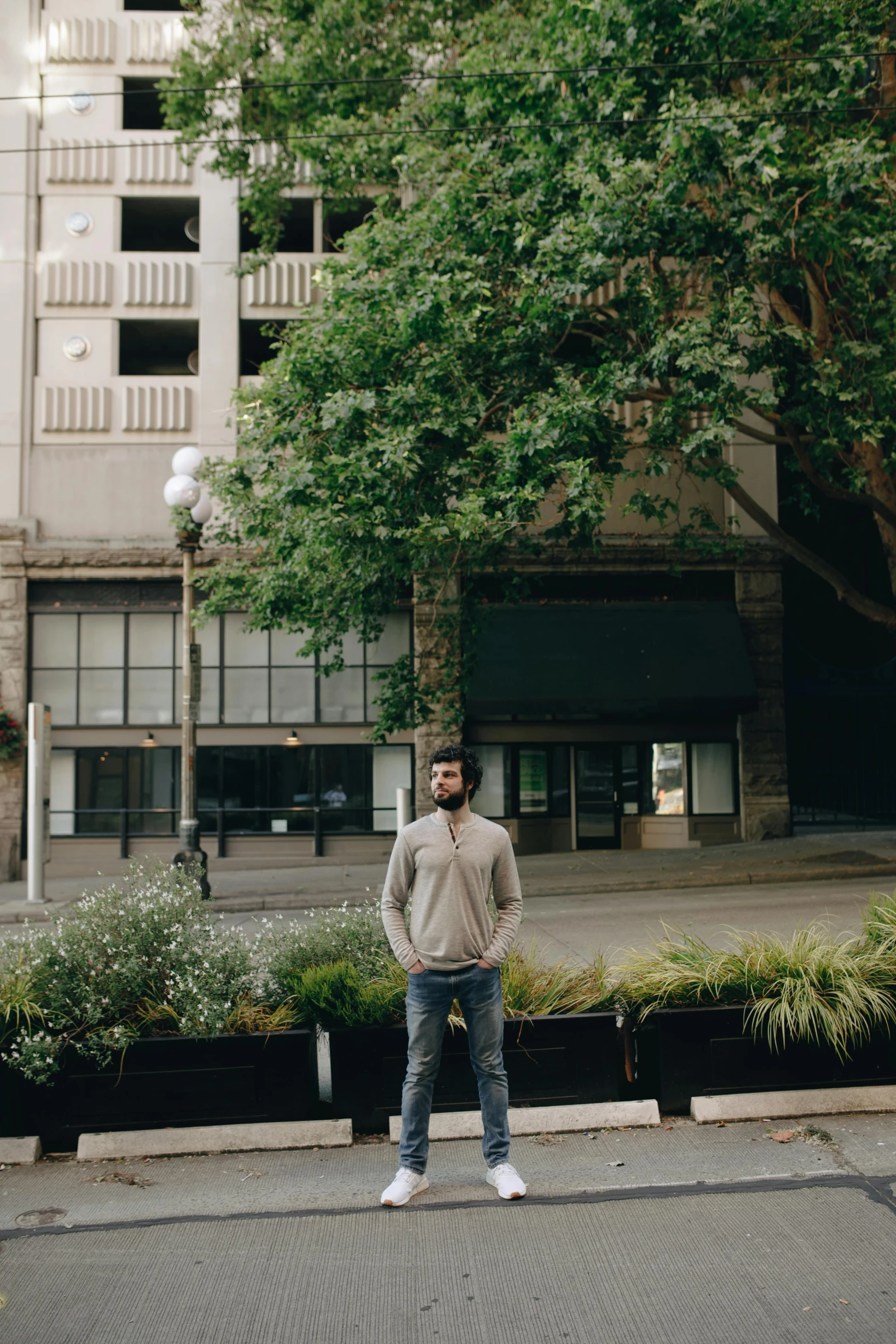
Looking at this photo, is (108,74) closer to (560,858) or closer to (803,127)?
(803,127)

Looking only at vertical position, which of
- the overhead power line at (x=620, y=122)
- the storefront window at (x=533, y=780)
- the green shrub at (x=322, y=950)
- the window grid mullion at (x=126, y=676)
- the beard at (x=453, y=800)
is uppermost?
the overhead power line at (x=620, y=122)

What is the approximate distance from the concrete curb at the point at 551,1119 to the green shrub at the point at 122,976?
1.18 m

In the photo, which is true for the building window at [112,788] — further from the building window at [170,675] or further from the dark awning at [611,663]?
the dark awning at [611,663]

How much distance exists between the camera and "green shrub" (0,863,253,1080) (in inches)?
195

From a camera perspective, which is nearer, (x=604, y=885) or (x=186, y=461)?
(x=186, y=461)

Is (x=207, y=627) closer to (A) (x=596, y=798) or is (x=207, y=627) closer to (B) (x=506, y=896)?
(A) (x=596, y=798)

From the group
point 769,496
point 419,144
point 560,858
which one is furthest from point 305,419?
point 769,496

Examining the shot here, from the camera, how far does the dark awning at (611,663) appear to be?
701 inches

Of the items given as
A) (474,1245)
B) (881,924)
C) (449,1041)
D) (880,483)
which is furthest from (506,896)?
(880,483)

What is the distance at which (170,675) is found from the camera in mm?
18672

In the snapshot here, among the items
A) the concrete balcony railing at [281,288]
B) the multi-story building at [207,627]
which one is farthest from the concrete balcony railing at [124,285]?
the concrete balcony railing at [281,288]

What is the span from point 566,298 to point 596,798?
32.3 ft

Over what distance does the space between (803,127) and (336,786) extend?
12.8m

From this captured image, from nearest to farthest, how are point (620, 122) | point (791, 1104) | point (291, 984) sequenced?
point (791, 1104) → point (291, 984) → point (620, 122)
